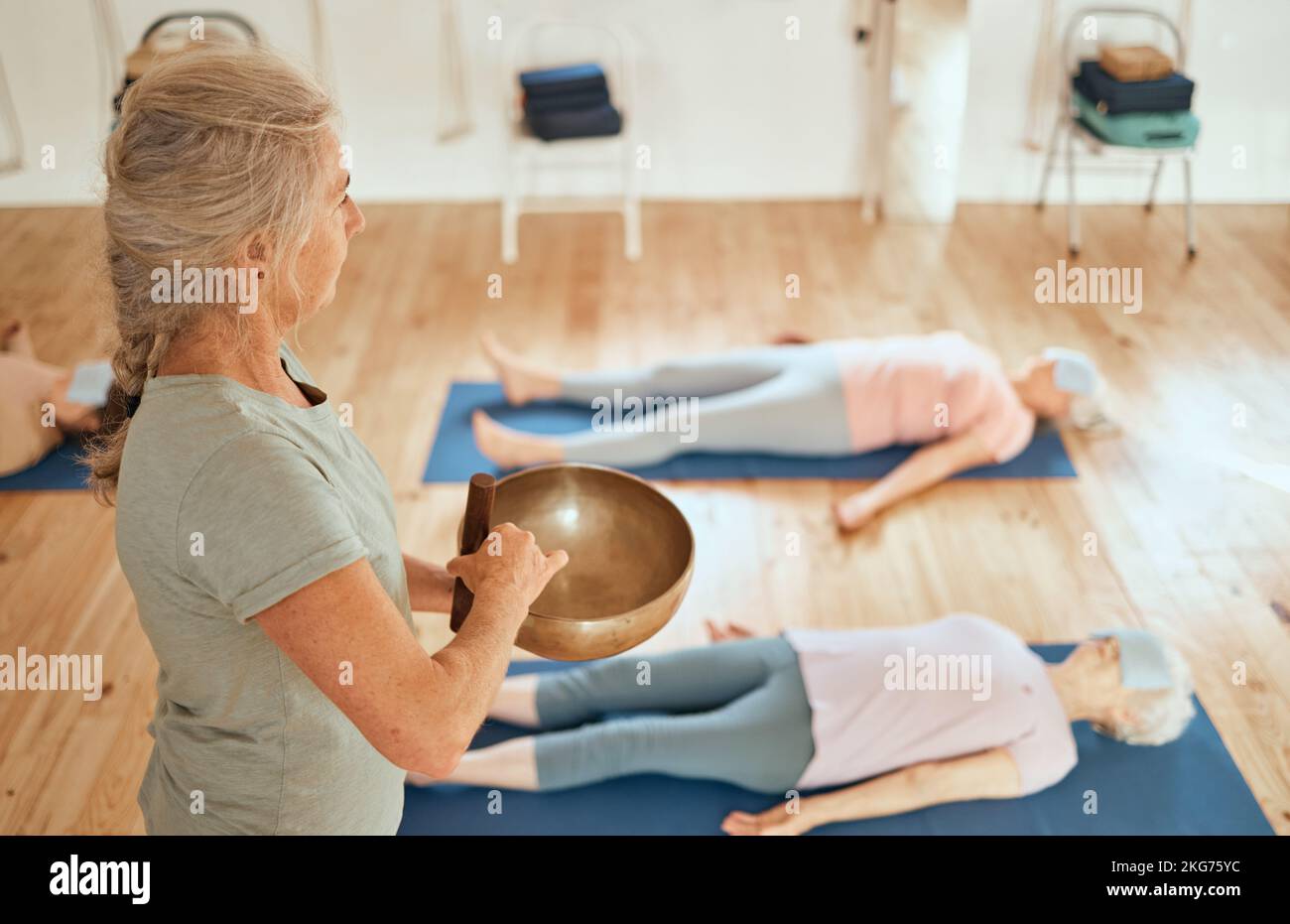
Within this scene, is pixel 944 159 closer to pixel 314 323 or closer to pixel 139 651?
pixel 314 323

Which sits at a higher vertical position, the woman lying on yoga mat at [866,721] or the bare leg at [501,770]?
the woman lying on yoga mat at [866,721]

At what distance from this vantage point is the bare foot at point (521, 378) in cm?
337

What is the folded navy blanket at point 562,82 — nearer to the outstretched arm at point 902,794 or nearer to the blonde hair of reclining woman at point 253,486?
the outstretched arm at point 902,794

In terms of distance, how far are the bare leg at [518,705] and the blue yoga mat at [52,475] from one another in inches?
58.2

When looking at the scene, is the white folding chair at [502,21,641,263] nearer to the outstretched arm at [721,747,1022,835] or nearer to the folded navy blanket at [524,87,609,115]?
the folded navy blanket at [524,87,609,115]

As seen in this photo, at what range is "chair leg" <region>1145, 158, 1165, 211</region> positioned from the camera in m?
4.64

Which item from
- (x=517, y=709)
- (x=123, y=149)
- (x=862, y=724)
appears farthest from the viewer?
(x=517, y=709)

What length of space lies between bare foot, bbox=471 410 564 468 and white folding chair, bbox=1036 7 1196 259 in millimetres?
2377

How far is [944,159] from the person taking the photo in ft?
14.7

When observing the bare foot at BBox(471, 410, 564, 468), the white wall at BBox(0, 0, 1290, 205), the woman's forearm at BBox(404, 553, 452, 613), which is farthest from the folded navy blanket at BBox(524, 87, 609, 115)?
the woman's forearm at BBox(404, 553, 452, 613)

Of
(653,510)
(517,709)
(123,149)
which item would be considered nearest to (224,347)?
(123,149)

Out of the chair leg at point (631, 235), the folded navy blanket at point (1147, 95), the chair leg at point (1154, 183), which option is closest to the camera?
the folded navy blanket at point (1147, 95)

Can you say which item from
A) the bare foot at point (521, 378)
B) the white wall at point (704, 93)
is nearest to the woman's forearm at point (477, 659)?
the bare foot at point (521, 378)

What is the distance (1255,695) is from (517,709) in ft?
5.04
